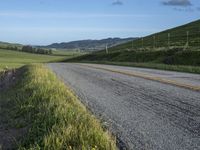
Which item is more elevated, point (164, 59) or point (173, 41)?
point (173, 41)

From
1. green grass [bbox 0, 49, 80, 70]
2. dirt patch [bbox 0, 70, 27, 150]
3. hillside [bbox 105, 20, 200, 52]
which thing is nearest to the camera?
dirt patch [bbox 0, 70, 27, 150]

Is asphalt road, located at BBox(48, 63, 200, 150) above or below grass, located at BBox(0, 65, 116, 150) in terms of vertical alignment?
below

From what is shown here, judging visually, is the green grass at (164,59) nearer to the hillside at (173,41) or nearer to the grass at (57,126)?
the hillside at (173,41)

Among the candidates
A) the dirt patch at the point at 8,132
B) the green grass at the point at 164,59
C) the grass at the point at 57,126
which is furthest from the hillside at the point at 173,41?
the grass at the point at 57,126

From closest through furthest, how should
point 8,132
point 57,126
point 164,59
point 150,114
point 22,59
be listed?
point 57,126, point 8,132, point 150,114, point 164,59, point 22,59

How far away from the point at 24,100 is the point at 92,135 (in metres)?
5.18

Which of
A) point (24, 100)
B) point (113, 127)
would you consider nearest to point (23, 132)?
point (113, 127)

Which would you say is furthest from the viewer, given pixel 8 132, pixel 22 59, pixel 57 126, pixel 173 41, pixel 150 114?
pixel 22 59

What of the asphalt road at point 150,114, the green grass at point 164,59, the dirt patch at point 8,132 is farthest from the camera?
the green grass at point 164,59

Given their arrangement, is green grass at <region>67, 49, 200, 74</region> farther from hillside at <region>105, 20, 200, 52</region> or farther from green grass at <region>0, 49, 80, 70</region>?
green grass at <region>0, 49, 80, 70</region>

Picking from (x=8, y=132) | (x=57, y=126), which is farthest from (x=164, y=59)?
(x=57, y=126)

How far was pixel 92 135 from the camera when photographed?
6.25 m

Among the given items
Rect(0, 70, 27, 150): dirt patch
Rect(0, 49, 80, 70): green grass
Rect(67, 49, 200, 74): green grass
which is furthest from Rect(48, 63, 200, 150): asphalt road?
Rect(0, 49, 80, 70): green grass

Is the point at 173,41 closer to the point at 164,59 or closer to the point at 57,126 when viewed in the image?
the point at 164,59
